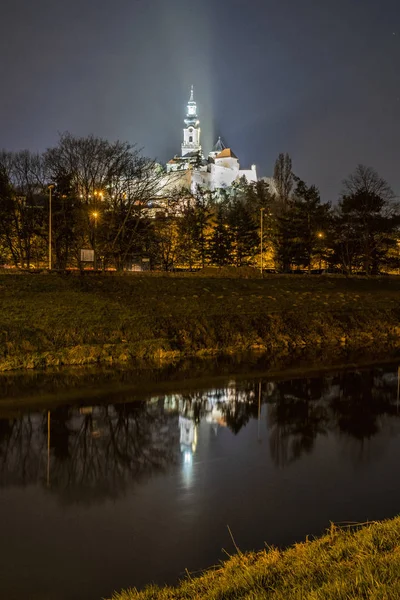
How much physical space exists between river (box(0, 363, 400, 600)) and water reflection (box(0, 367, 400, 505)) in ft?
0.12

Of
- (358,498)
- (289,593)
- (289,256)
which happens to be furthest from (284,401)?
(289,256)

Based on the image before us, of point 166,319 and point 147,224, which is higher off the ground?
point 147,224

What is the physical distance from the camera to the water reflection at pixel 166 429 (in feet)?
32.9

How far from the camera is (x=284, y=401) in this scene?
1594cm

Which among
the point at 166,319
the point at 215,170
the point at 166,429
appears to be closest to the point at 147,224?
the point at 166,319

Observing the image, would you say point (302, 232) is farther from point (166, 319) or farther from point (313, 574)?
point (313, 574)

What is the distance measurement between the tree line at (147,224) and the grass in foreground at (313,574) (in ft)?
107

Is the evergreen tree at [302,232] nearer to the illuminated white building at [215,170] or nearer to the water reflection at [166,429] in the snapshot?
the water reflection at [166,429]

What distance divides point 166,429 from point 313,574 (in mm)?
7913

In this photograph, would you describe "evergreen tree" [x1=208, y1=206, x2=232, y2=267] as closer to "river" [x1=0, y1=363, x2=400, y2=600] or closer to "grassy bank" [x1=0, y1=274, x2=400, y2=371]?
"grassy bank" [x1=0, y1=274, x2=400, y2=371]

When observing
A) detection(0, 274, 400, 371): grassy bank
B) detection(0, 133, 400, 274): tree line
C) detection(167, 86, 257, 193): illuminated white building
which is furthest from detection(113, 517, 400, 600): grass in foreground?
detection(167, 86, 257, 193): illuminated white building

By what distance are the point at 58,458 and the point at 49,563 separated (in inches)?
163

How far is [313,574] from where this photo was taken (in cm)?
534

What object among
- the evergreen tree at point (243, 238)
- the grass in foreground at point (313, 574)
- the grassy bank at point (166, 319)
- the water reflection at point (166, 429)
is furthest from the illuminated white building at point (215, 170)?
the grass in foreground at point (313, 574)
